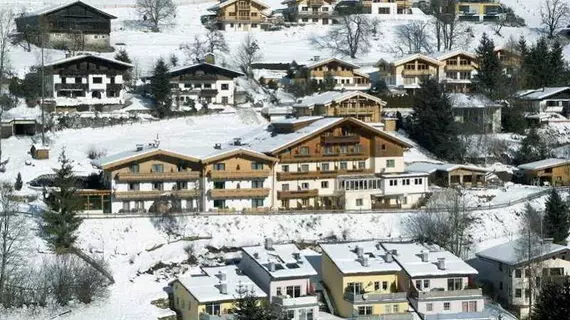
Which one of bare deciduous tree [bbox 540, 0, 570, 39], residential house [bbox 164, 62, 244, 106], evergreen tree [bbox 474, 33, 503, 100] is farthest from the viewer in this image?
bare deciduous tree [bbox 540, 0, 570, 39]

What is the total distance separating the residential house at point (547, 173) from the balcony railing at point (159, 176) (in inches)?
606

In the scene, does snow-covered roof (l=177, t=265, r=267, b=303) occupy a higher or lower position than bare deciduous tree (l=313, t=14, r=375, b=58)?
lower

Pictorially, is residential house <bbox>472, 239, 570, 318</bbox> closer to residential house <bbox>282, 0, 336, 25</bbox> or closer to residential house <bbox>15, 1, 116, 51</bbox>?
residential house <bbox>15, 1, 116, 51</bbox>

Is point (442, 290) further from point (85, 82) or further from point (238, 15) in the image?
point (238, 15)

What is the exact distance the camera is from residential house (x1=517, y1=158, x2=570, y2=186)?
160ft

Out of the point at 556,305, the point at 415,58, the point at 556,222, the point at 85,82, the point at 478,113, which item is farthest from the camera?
the point at 415,58

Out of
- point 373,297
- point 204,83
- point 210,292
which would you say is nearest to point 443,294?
point 373,297

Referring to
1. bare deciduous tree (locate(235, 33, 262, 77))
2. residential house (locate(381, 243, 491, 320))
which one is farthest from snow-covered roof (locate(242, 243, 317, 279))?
bare deciduous tree (locate(235, 33, 262, 77))

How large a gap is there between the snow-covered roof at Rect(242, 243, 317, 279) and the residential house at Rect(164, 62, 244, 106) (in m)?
17.5

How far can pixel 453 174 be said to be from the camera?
4706cm

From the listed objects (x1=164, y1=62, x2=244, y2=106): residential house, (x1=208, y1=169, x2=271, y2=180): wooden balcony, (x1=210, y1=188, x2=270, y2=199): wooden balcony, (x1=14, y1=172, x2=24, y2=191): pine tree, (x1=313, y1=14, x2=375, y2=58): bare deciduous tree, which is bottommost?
(x1=210, y1=188, x2=270, y2=199): wooden balcony

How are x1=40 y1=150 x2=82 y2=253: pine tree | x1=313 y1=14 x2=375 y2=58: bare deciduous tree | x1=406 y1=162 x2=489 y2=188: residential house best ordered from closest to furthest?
x1=40 y1=150 x2=82 y2=253: pine tree
x1=406 y1=162 x2=489 y2=188: residential house
x1=313 y1=14 x2=375 y2=58: bare deciduous tree

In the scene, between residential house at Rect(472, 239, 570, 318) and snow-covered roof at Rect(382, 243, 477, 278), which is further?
residential house at Rect(472, 239, 570, 318)

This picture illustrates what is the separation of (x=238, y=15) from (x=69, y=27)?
523 inches
